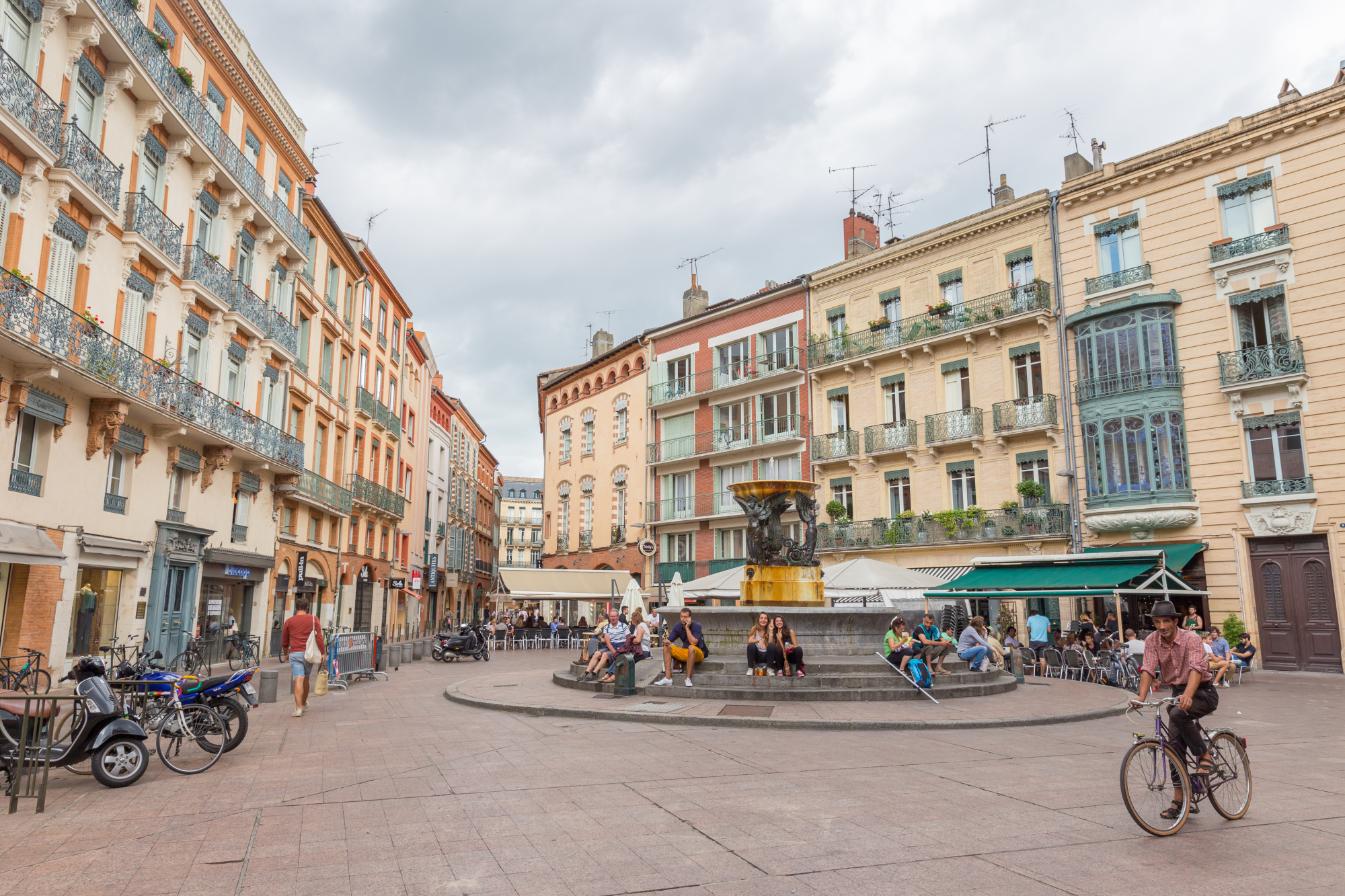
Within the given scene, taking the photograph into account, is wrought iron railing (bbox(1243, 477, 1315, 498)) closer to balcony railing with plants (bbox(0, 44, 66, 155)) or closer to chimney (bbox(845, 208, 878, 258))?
chimney (bbox(845, 208, 878, 258))

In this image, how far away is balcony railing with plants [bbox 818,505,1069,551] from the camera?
86.6 feet

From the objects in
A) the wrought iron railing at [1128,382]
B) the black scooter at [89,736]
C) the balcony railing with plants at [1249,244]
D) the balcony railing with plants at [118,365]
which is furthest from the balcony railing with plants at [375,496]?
the balcony railing with plants at [1249,244]

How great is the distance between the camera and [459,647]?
25.7 metres

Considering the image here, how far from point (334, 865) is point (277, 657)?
22646mm

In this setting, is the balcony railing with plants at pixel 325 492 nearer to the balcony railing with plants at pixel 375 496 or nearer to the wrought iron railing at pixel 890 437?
the balcony railing with plants at pixel 375 496

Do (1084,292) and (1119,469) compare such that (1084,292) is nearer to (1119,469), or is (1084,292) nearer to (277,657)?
(1119,469)

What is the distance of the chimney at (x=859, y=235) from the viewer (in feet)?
116

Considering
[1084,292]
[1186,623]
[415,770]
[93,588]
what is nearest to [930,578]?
[1186,623]

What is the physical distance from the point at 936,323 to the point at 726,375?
10424mm

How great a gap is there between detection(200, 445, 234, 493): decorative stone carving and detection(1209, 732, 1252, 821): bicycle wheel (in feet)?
68.8

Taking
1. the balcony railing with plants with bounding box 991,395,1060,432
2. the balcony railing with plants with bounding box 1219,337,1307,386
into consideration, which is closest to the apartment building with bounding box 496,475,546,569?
the balcony railing with plants with bounding box 991,395,1060,432

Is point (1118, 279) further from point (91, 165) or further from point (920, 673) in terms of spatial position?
point (91, 165)

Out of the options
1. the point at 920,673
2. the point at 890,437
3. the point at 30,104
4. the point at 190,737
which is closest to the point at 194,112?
the point at 30,104

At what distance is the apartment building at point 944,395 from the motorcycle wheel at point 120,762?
2437 cm
